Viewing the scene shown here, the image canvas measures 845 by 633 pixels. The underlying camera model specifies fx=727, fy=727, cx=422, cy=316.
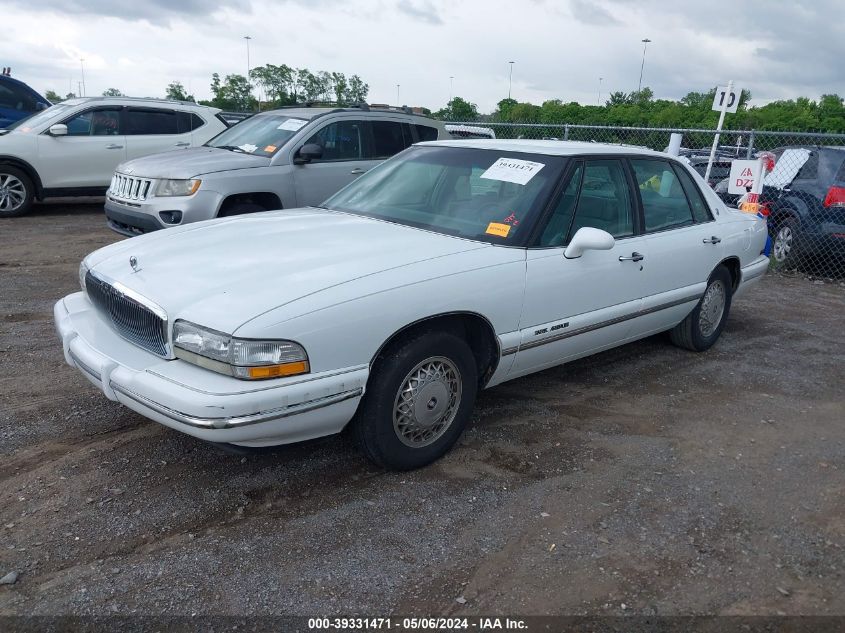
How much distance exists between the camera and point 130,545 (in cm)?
301

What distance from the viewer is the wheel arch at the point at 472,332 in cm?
342

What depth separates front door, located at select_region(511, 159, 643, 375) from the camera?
13.1ft

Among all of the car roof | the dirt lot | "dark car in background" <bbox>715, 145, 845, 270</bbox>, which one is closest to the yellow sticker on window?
the car roof

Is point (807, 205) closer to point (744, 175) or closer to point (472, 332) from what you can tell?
point (744, 175)

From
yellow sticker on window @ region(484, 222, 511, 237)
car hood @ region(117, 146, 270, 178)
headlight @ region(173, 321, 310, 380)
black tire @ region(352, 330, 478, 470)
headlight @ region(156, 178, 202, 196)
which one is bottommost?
black tire @ region(352, 330, 478, 470)

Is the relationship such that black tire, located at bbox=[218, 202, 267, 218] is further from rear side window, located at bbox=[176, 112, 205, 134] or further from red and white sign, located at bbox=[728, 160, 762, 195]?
red and white sign, located at bbox=[728, 160, 762, 195]

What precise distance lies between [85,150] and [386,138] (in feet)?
16.2

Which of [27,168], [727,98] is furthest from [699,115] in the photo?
[27,168]

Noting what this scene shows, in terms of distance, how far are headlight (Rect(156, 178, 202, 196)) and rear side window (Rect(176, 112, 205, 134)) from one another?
474 cm

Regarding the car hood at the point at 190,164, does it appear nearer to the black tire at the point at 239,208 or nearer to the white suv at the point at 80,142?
the black tire at the point at 239,208

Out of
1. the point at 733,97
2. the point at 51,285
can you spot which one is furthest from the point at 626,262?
the point at 733,97

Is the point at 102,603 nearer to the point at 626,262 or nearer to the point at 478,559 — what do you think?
the point at 478,559

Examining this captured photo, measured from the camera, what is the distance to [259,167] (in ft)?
24.8

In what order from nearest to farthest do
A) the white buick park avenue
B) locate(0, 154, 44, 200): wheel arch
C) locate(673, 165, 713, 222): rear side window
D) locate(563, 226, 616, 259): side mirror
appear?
1. the white buick park avenue
2. locate(563, 226, 616, 259): side mirror
3. locate(673, 165, 713, 222): rear side window
4. locate(0, 154, 44, 200): wheel arch
